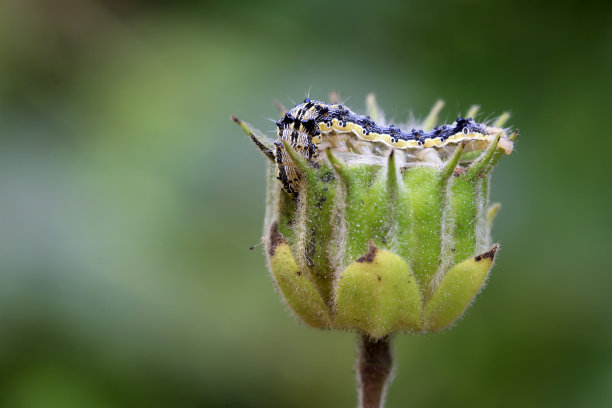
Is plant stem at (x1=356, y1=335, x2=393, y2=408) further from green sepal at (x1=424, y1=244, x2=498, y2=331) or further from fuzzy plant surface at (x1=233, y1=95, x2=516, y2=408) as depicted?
green sepal at (x1=424, y1=244, x2=498, y2=331)

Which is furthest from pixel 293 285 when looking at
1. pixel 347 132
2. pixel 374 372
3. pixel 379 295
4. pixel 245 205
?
pixel 245 205

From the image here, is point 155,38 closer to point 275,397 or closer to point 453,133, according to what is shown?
point 275,397

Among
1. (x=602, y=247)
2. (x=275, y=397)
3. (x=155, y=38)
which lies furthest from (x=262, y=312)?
(x=155, y=38)

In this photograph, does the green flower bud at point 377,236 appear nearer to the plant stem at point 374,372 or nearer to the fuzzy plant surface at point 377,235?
the fuzzy plant surface at point 377,235

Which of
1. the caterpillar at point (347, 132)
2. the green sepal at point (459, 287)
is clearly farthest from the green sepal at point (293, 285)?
the green sepal at point (459, 287)

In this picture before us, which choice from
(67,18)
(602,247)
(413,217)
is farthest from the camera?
(67,18)

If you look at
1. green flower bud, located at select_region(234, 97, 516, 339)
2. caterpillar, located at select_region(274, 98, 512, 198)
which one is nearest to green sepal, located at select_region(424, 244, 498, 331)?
green flower bud, located at select_region(234, 97, 516, 339)
